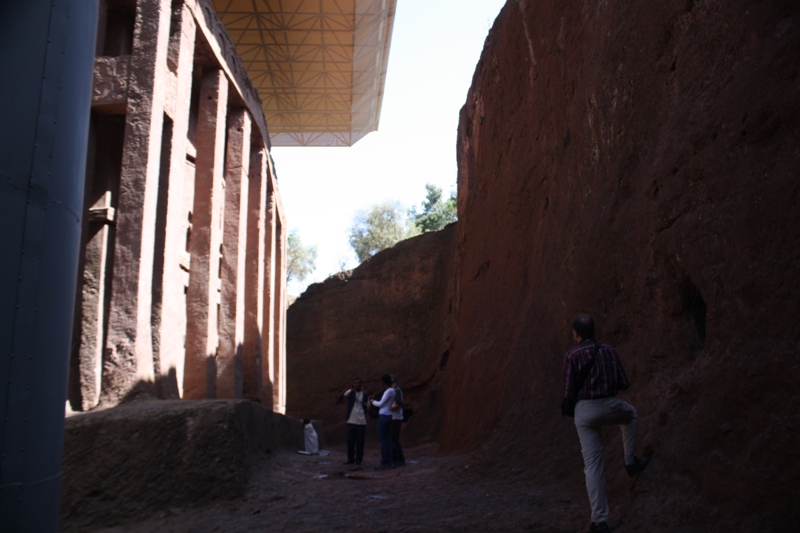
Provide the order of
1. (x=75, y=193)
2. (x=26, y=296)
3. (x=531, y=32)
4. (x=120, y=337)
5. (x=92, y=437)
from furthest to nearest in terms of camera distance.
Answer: (x=531, y=32) → (x=120, y=337) → (x=92, y=437) → (x=75, y=193) → (x=26, y=296)

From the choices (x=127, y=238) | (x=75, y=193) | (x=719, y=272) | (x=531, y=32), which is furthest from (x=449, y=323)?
(x=75, y=193)

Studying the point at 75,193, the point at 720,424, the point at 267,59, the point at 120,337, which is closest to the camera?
the point at 75,193

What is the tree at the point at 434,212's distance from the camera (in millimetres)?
47531

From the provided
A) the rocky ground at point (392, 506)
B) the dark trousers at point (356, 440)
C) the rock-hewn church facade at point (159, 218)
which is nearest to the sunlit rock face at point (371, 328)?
the rock-hewn church facade at point (159, 218)

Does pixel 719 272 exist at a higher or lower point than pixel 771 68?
lower

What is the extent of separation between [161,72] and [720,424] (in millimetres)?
10388

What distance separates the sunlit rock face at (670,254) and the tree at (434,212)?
34.8 metres

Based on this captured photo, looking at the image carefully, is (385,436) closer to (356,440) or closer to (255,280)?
(356,440)

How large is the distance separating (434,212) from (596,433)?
1739 inches

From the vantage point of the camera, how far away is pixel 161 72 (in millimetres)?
11977

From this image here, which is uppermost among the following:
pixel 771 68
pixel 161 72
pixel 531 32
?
pixel 531 32

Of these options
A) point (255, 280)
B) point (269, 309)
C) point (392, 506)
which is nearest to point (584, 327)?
point (392, 506)

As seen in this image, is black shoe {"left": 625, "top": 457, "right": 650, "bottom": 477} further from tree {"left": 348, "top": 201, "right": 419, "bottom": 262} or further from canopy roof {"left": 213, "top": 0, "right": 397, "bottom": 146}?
tree {"left": 348, "top": 201, "right": 419, "bottom": 262}

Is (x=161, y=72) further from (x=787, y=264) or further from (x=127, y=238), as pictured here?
(x=787, y=264)
